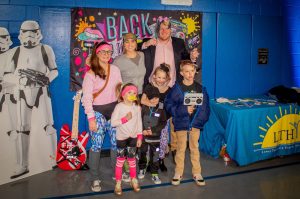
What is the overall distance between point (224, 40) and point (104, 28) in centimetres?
197

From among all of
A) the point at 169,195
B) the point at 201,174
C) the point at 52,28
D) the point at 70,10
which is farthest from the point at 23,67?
the point at 201,174

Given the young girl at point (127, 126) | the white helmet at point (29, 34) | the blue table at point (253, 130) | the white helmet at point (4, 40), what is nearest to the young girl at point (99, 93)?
the young girl at point (127, 126)

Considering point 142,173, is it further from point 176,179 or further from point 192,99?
point 192,99

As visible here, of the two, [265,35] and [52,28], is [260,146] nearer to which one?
[265,35]

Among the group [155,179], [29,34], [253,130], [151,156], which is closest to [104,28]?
[29,34]

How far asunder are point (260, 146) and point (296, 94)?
105cm

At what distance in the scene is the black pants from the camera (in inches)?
145

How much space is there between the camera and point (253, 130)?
4.12m

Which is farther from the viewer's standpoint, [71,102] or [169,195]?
[71,102]

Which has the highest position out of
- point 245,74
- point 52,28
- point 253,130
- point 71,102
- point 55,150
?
point 52,28

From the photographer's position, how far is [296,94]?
4.57 meters

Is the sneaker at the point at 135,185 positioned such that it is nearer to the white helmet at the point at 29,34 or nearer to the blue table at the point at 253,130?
the blue table at the point at 253,130

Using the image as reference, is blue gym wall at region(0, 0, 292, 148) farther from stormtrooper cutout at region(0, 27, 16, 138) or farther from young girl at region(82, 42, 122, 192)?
young girl at region(82, 42, 122, 192)

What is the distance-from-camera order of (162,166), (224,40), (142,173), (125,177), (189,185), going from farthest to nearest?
(224,40), (162,166), (142,173), (125,177), (189,185)
